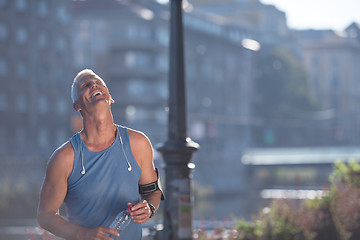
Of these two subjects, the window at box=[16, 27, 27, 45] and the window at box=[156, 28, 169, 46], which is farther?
the window at box=[156, 28, 169, 46]

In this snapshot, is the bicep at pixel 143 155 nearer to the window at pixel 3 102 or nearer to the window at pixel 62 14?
the window at pixel 3 102

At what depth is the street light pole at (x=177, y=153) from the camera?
7.57 metres

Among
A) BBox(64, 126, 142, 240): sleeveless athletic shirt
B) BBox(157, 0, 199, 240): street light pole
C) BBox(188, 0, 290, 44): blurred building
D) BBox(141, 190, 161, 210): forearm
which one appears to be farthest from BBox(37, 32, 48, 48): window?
BBox(188, 0, 290, 44): blurred building

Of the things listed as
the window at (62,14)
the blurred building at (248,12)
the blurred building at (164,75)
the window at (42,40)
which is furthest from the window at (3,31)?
the blurred building at (248,12)

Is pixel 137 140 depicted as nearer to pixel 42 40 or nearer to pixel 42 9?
pixel 42 40

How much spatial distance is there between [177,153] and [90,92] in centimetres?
417

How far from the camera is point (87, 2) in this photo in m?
89.9

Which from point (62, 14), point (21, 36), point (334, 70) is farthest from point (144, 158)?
point (334, 70)

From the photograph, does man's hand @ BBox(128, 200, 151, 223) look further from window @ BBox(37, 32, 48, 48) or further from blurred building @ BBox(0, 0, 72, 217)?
window @ BBox(37, 32, 48, 48)

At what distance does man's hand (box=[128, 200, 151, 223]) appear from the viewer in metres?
3.36

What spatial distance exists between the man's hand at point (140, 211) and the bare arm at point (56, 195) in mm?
211

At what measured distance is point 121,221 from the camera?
3367 mm

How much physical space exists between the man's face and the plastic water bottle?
49 cm

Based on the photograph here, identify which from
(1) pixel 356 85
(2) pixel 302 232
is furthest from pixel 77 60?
(1) pixel 356 85
